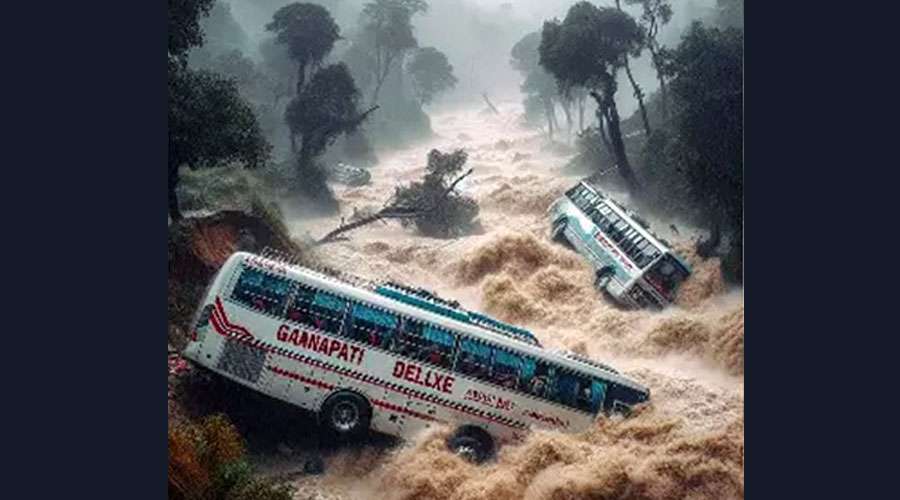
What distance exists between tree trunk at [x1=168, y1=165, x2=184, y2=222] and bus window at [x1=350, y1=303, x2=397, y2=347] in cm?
401

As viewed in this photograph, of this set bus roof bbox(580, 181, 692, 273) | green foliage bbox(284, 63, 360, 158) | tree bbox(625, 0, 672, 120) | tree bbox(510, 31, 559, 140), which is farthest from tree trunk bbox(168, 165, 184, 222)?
tree bbox(625, 0, 672, 120)

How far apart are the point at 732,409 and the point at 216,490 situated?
25.2 ft

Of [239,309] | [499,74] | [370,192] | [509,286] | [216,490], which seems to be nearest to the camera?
[216,490]

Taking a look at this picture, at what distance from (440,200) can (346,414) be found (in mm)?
4841

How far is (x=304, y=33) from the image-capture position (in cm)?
1689

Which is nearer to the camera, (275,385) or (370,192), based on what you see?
(275,385)

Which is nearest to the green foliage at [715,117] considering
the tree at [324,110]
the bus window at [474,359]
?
the bus window at [474,359]

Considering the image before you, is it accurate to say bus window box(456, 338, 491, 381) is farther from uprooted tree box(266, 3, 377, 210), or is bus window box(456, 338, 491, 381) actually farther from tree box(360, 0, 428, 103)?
tree box(360, 0, 428, 103)

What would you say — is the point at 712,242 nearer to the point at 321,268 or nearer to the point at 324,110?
the point at 321,268

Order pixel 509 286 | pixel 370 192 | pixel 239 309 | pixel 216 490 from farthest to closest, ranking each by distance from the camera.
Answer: pixel 370 192 → pixel 509 286 → pixel 239 309 → pixel 216 490

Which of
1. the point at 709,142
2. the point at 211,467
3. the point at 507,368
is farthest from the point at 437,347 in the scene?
the point at 709,142

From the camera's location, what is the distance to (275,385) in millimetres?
12508

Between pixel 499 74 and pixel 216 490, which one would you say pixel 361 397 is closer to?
pixel 216 490

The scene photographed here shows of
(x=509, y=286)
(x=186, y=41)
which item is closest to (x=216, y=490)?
(x=509, y=286)
